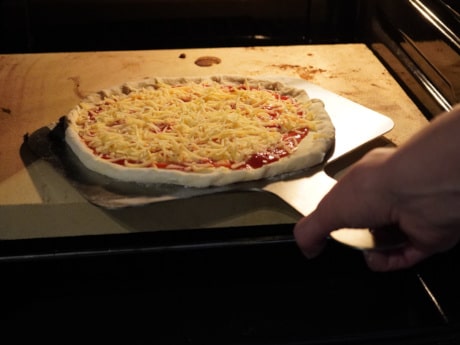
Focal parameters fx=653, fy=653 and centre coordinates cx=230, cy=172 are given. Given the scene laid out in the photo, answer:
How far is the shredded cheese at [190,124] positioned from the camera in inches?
52.1

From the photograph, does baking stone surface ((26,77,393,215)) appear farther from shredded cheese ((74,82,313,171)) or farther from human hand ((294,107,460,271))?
human hand ((294,107,460,271))

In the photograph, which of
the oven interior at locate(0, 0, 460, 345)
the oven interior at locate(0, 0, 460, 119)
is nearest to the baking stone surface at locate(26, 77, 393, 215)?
the oven interior at locate(0, 0, 460, 345)

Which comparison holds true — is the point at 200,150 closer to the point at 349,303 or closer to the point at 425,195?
the point at 349,303

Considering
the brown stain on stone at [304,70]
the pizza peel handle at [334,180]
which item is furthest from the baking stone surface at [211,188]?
the brown stain on stone at [304,70]

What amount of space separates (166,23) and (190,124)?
67cm

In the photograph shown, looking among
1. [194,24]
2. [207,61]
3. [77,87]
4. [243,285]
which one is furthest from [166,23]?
[243,285]

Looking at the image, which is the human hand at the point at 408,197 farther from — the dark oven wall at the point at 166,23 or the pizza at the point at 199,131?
the dark oven wall at the point at 166,23

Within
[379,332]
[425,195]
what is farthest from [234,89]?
[425,195]

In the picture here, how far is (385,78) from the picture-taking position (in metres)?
1.79

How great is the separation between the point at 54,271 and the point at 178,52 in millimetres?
767

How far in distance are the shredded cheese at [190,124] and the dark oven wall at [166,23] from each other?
16.9 inches

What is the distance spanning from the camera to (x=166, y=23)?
2.02 meters

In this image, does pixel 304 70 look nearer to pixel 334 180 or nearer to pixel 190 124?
pixel 190 124

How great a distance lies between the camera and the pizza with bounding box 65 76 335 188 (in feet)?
4.20
